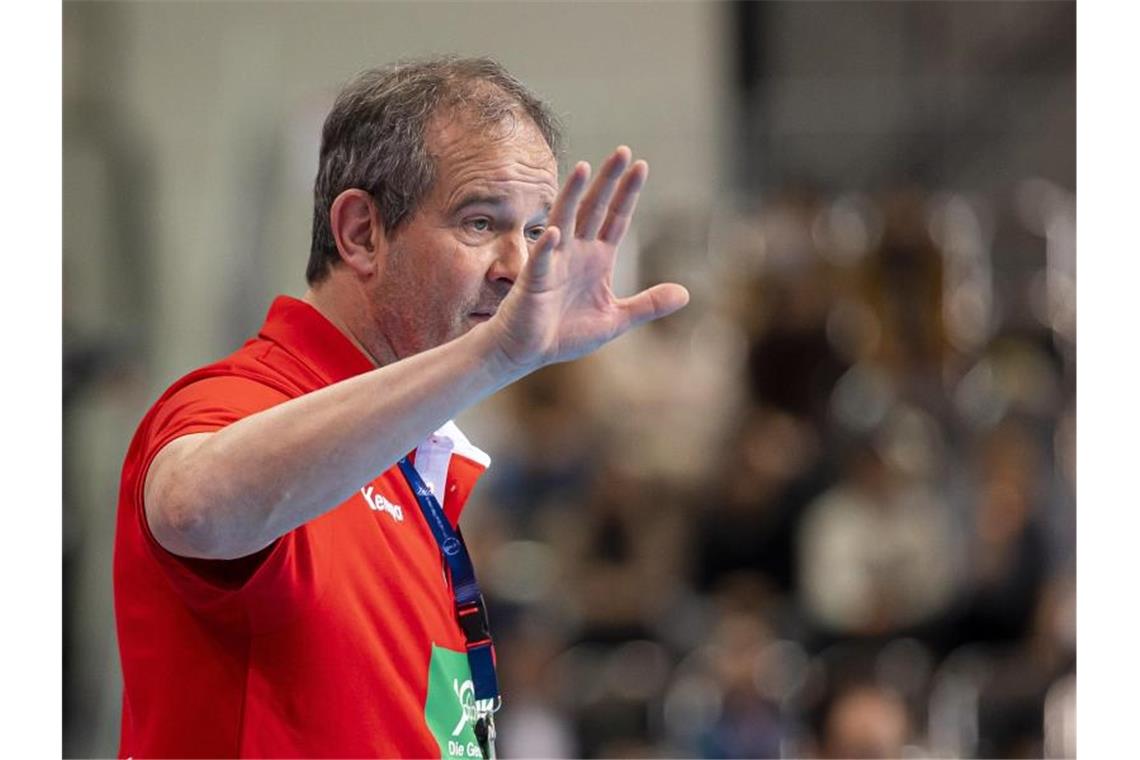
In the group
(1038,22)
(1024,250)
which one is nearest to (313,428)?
(1024,250)

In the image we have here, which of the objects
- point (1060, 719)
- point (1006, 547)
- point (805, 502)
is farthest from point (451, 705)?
point (1006, 547)

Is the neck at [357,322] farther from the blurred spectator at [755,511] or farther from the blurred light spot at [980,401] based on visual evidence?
the blurred light spot at [980,401]

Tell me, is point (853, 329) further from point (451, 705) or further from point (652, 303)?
point (652, 303)

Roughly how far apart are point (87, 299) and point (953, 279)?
4281 mm

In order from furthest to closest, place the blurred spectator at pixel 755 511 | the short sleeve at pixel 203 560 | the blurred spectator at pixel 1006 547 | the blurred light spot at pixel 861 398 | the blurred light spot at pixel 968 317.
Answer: the blurred light spot at pixel 968 317 < the blurred light spot at pixel 861 398 < the blurred spectator at pixel 755 511 < the blurred spectator at pixel 1006 547 < the short sleeve at pixel 203 560

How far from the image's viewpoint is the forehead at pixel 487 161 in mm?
2252

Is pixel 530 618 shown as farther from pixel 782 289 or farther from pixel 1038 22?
pixel 1038 22

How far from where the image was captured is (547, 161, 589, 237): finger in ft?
6.00

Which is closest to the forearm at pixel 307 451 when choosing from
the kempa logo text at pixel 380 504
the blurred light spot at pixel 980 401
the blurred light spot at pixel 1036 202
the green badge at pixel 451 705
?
the kempa logo text at pixel 380 504

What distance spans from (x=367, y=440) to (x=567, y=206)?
0.37m

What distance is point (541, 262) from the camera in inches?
72.9

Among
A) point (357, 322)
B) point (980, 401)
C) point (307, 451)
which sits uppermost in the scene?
point (357, 322)
